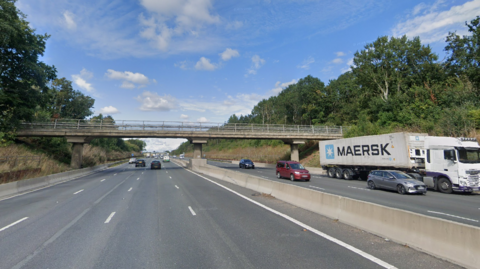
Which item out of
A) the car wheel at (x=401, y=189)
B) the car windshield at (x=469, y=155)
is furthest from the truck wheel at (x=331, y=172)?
the car windshield at (x=469, y=155)

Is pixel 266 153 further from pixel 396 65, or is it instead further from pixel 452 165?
pixel 452 165

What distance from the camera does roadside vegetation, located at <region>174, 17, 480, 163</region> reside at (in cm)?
3130

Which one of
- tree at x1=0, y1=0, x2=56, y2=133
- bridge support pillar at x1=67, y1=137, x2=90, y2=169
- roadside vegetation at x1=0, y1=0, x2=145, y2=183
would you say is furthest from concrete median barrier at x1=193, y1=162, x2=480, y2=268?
bridge support pillar at x1=67, y1=137, x2=90, y2=169

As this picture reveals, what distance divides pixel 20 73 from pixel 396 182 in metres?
38.0

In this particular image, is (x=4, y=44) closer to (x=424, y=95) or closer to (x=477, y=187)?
(x=477, y=187)

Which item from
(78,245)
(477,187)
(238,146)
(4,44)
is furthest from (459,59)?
(238,146)

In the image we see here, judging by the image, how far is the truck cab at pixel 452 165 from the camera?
1444 centimetres

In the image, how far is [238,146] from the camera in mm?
101875

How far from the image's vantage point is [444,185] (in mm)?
15500

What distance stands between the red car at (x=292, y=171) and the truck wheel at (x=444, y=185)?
352 inches

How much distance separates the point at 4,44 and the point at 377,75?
55.4m

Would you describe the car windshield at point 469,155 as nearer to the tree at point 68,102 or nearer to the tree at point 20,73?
the tree at point 20,73

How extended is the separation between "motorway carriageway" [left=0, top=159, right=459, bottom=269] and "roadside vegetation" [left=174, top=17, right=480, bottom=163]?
26.6 m

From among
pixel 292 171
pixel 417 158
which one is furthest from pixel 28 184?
pixel 417 158
